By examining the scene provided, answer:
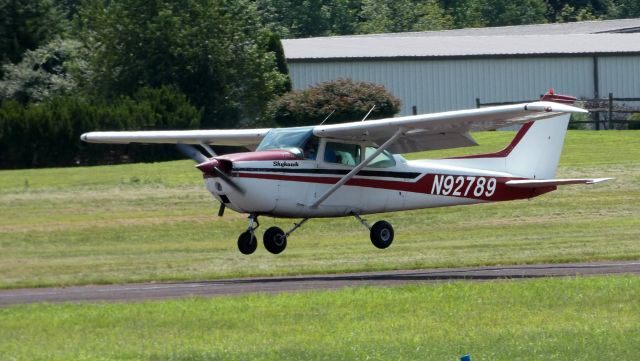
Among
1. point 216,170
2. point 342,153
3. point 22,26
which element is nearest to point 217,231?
point 342,153

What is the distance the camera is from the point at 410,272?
23.0 metres

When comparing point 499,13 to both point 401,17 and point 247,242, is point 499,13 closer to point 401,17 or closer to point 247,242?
point 401,17

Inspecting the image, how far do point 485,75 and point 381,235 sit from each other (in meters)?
34.9

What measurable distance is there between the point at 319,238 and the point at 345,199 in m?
7.08

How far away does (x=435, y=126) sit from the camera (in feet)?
74.9

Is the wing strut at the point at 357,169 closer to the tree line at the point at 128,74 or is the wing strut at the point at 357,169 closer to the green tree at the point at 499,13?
the tree line at the point at 128,74

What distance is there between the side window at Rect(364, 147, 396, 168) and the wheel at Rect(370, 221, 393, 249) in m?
1.01

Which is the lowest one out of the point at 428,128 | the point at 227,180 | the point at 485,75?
the point at 485,75

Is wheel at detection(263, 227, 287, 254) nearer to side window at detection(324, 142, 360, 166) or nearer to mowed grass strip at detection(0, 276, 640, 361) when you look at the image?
side window at detection(324, 142, 360, 166)

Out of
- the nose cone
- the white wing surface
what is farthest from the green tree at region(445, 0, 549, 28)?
the nose cone

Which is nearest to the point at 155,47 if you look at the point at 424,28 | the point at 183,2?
the point at 183,2

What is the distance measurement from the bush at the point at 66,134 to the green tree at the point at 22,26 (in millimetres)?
12599

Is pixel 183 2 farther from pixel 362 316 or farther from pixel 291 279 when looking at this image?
pixel 362 316

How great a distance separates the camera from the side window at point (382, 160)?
23453 millimetres
